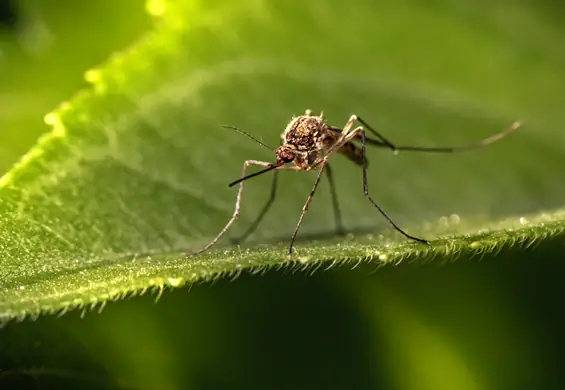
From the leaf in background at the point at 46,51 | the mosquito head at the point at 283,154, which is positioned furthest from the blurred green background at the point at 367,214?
the mosquito head at the point at 283,154

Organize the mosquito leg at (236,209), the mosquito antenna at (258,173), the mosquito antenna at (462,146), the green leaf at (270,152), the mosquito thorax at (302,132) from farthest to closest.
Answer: the mosquito antenna at (462,146) < the mosquito thorax at (302,132) < the mosquito antenna at (258,173) < the mosquito leg at (236,209) < the green leaf at (270,152)

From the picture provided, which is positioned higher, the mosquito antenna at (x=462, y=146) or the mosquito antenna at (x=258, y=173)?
the mosquito antenna at (x=462, y=146)

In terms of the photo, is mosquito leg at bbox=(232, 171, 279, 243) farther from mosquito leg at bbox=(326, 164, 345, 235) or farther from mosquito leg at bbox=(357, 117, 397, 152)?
mosquito leg at bbox=(357, 117, 397, 152)

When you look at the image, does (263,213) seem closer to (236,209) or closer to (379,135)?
(236,209)

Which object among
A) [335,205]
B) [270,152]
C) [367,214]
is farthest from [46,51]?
[367,214]

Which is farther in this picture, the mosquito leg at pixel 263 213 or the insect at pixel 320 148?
the insect at pixel 320 148

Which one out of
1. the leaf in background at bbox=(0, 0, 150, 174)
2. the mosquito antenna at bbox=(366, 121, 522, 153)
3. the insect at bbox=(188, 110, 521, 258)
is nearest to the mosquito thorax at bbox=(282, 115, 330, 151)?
the insect at bbox=(188, 110, 521, 258)

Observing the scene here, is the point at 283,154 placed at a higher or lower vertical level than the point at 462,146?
lower

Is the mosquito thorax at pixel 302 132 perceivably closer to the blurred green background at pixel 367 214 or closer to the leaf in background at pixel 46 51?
the blurred green background at pixel 367 214
